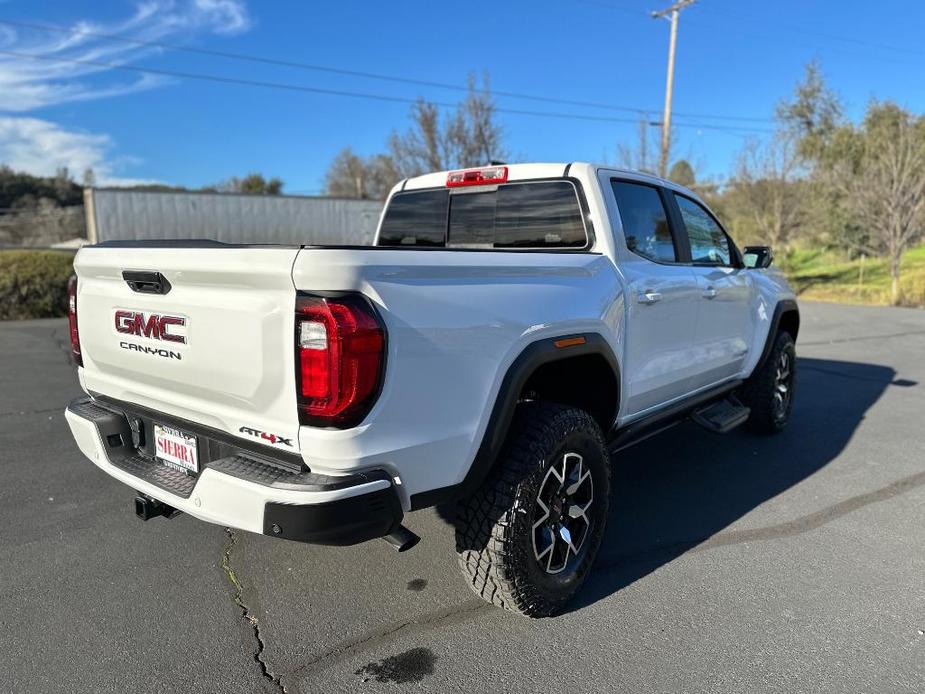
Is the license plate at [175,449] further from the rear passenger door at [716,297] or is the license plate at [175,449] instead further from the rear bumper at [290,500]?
the rear passenger door at [716,297]

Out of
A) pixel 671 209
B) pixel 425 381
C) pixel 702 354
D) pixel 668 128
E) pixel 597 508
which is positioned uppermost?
pixel 668 128

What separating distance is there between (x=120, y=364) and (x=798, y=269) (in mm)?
32838

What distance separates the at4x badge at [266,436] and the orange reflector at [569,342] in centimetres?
117

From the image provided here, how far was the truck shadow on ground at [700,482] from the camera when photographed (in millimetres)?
3359

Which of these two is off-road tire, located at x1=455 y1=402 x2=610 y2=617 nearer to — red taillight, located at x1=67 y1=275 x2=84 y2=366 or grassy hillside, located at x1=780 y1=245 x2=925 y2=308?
red taillight, located at x1=67 y1=275 x2=84 y2=366

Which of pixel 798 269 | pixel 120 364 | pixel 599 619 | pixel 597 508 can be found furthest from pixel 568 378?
pixel 798 269

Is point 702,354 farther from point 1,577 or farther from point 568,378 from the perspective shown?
point 1,577

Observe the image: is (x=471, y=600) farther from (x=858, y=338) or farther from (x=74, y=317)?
(x=858, y=338)

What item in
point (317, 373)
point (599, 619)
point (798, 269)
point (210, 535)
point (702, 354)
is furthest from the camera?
point (798, 269)

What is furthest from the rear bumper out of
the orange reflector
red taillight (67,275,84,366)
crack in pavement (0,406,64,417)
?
crack in pavement (0,406,64,417)

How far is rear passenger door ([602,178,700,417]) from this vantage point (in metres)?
3.37

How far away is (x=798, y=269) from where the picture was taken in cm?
3044

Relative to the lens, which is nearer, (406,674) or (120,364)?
(406,674)

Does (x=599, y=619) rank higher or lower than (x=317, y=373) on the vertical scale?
lower
